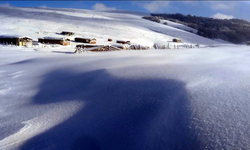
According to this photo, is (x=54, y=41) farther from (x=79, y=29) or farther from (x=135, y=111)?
(x=135, y=111)

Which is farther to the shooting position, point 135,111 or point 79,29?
point 79,29

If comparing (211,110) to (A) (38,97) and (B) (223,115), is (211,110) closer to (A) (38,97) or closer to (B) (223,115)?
(B) (223,115)

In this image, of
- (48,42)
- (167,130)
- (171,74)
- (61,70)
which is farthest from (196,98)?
(48,42)

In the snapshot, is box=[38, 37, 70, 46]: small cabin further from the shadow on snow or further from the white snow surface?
the shadow on snow

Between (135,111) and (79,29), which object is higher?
(79,29)

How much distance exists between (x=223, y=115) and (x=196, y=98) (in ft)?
1.49

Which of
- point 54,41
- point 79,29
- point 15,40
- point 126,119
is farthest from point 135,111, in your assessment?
point 79,29

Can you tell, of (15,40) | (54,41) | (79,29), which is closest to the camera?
(15,40)

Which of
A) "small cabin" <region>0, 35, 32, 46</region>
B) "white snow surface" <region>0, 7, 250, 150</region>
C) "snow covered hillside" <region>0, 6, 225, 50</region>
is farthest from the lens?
"snow covered hillside" <region>0, 6, 225, 50</region>

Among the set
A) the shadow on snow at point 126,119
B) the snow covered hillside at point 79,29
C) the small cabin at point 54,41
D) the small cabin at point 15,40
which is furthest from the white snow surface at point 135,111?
the snow covered hillside at point 79,29

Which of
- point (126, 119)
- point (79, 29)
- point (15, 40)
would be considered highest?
point (79, 29)


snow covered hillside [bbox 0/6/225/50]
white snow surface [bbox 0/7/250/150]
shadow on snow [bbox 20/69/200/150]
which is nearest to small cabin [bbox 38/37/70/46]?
snow covered hillside [bbox 0/6/225/50]

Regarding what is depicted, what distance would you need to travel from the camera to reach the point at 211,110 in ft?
8.12

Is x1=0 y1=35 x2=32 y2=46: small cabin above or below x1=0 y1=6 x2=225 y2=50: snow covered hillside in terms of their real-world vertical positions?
below
